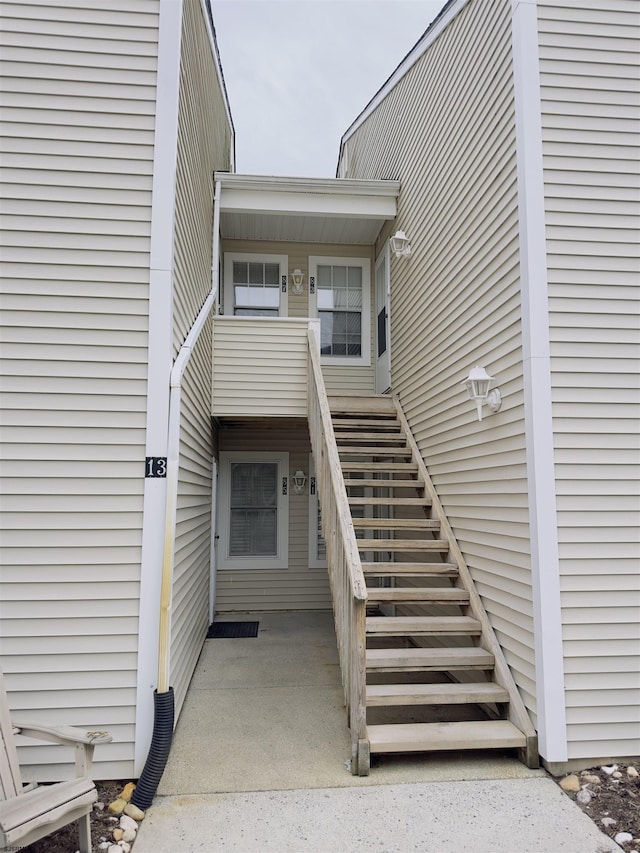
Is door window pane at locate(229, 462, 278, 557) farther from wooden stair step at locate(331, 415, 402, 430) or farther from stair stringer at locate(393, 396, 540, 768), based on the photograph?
stair stringer at locate(393, 396, 540, 768)

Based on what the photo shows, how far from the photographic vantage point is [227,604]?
687cm

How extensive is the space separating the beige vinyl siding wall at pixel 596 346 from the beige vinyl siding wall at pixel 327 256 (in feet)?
13.0

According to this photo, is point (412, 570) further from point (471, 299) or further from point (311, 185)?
point (311, 185)

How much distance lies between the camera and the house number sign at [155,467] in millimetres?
3217

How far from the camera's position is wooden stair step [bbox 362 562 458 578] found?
4.08 m

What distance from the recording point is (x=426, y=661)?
140 inches

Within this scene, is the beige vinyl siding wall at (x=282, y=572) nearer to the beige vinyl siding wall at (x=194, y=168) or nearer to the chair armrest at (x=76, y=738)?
the beige vinyl siding wall at (x=194, y=168)

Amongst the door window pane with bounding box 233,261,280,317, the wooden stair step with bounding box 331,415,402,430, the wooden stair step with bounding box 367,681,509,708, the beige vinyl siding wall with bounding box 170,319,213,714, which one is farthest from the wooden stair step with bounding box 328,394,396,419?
the wooden stair step with bounding box 367,681,509,708

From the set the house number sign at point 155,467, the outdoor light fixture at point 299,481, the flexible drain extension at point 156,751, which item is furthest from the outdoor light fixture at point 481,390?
the outdoor light fixture at point 299,481

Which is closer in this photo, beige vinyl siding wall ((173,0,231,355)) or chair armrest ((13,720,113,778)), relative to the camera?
chair armrest ((13,720,113,778))

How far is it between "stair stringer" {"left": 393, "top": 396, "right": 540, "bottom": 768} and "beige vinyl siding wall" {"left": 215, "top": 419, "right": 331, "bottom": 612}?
87.3 inches

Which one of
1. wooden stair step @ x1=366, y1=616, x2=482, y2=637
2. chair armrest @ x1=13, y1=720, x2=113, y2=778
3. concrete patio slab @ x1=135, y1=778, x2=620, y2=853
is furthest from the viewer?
wooden stair step @ x1=366, y1=616, x2=482, y2=637

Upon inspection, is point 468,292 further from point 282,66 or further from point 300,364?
point 282,66

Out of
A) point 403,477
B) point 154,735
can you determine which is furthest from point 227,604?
point 154,735
